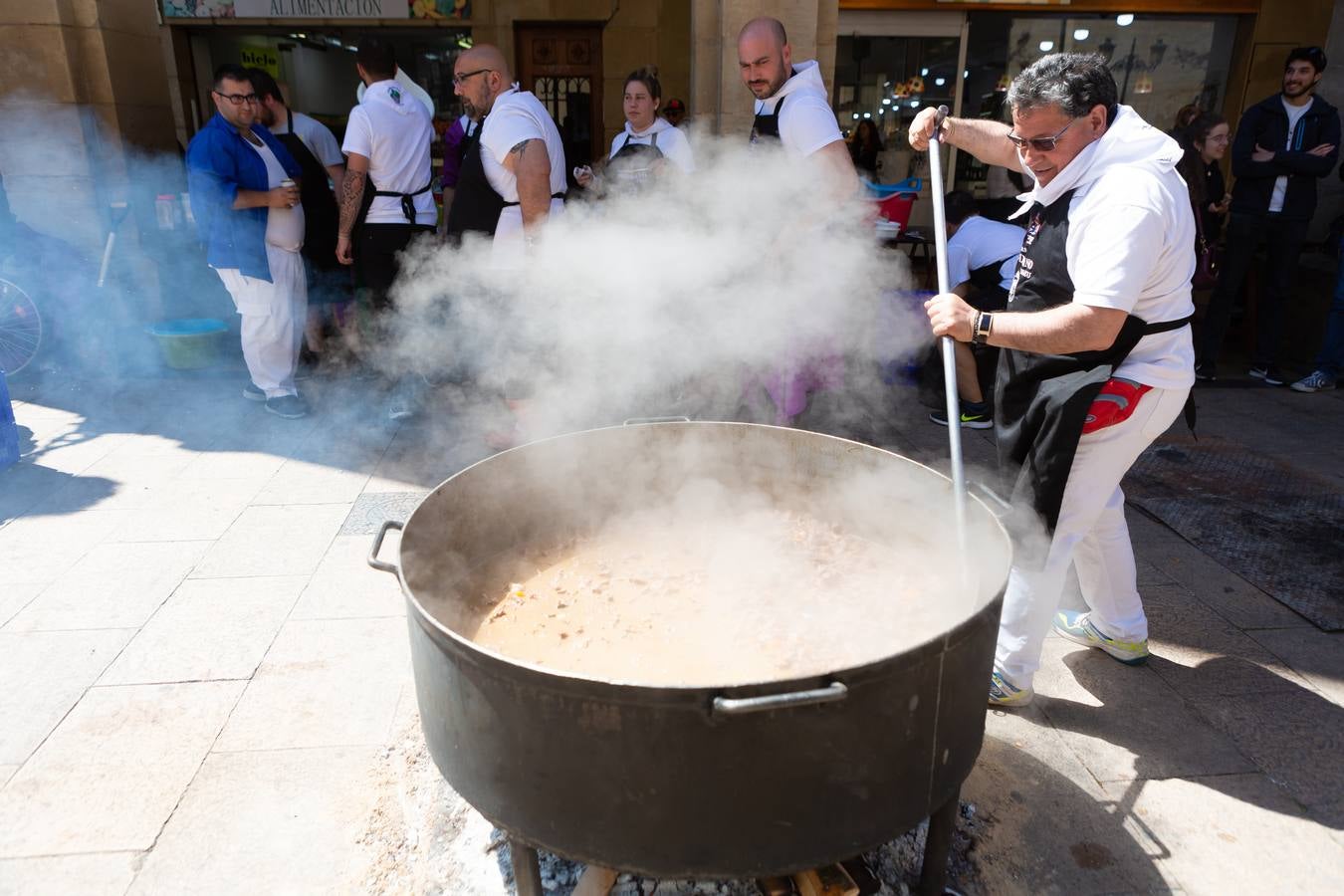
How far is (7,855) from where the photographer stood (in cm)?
233

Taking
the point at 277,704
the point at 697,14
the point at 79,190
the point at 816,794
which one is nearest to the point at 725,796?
the point at 816,794

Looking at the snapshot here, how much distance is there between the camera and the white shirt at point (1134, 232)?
225 centimetres

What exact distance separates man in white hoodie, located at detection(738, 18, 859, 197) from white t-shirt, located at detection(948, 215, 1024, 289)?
134 cm

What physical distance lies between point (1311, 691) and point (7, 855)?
4068mm

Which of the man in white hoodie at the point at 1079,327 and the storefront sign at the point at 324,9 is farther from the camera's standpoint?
the storefront sign at the point at 324,9

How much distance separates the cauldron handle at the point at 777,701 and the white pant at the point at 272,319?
17.8ft

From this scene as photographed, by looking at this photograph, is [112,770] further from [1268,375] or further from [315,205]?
[1268,375]

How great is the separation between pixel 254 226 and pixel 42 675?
11.6ft

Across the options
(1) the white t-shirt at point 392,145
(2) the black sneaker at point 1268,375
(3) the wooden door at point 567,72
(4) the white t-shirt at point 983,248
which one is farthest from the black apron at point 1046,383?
(3) the wooden door at point 567,72

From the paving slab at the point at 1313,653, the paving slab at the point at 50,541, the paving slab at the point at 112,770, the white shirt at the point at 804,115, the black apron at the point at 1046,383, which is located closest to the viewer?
the paving slab at the point at 112,770

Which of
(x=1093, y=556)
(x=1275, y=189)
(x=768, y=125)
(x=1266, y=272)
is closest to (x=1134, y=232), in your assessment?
(x=1093, y=556)

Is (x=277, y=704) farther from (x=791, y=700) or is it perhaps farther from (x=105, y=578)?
(x=791, y=700)

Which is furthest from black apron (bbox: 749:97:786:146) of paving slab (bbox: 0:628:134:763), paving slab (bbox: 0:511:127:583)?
paving slab (bbox: 0:511:127:583)

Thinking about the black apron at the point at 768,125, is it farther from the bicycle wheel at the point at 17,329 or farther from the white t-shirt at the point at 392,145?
the bicycle wheel at the point at 17,329
